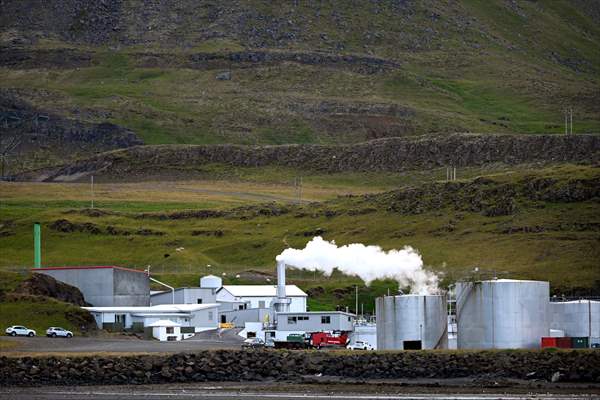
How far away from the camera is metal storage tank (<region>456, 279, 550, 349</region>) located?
8725 centimetres

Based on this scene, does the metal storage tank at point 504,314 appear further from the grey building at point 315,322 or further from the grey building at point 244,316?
the grey building at point 244,316

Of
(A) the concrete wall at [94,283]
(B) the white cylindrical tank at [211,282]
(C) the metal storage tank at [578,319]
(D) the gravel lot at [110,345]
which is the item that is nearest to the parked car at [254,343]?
(D) the gravel lot at [110,345]

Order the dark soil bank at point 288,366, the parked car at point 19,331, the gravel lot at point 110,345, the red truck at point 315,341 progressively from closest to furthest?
1. the dark soil bank at point 288,366
2. the gravel lot at point 110,345
3. the red truck at point 315,341
4. the parked car at point 19,331

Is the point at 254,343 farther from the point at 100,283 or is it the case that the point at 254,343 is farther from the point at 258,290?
the point at 258,290

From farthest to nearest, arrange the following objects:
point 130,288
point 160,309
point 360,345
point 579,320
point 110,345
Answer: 1. point 130,288
2. point 160,309
3. point 360,345
4. point 110,345
5. point 579,320

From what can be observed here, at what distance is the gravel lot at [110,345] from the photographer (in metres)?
97.5

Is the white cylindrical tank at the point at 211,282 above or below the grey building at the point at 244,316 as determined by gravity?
above

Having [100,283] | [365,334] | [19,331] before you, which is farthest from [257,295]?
[19,331]

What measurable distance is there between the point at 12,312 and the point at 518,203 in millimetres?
80376

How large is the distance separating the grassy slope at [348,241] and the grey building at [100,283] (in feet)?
71.2

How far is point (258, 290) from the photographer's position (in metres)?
146

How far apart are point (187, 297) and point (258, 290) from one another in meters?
8.96

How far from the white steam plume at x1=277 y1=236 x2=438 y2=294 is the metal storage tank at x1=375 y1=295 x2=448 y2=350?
9.72 meters

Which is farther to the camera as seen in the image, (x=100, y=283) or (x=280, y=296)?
(x=100, y=283)
